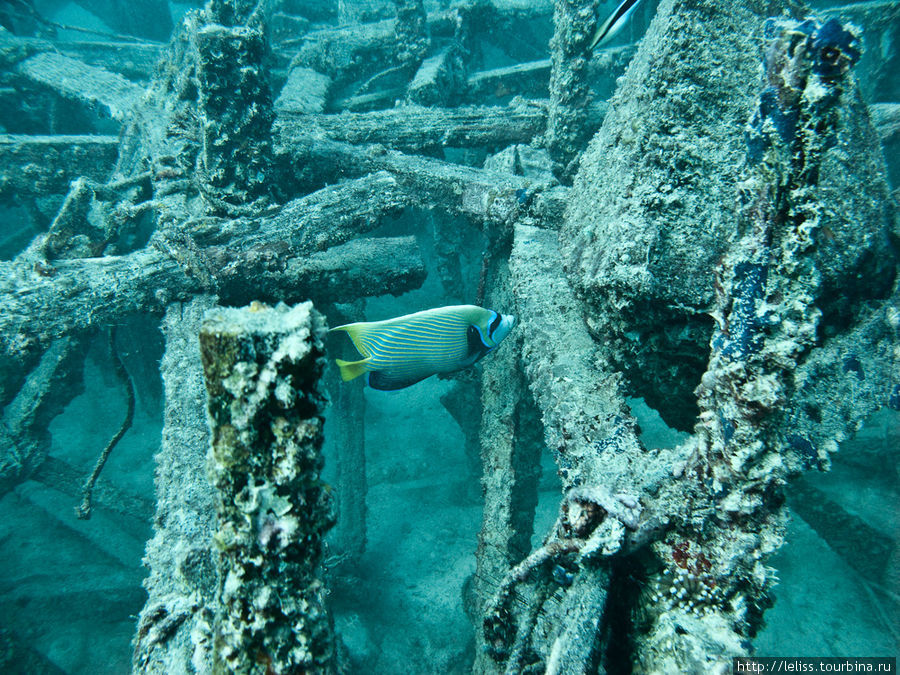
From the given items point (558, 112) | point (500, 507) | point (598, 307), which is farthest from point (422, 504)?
point (558, 112)

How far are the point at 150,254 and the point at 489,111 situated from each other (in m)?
4.71

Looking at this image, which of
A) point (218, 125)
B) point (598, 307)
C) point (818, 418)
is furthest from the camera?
point (218, 125)

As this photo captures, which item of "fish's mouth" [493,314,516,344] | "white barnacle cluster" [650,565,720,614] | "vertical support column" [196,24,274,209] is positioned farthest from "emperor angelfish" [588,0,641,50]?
"white barnacle cluster" [650,565,720,614]

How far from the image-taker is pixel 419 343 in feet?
7.11

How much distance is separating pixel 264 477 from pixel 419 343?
1297 mm

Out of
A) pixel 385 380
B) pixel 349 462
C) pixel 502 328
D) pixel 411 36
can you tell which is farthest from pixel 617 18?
pixel 411 36

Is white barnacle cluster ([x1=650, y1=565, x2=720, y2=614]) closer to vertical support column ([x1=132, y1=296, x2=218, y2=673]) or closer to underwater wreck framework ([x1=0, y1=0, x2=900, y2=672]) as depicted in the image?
underwater wreck framework ([x1=0, y1=0, x2=900, y2=672])

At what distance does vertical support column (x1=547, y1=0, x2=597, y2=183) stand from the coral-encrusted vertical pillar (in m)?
4.69

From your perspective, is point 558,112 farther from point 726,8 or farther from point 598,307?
point 598,307

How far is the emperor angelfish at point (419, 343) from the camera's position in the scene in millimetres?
2053

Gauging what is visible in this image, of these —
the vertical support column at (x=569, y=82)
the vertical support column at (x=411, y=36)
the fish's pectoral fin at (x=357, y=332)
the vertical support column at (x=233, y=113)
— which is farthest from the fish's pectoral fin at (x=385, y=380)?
the vertical support column at (x=411, y=36)

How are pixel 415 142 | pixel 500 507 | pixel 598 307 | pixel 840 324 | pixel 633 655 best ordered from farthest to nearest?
pixel 415 142
pixel 500 507
pixel 598 307
pixel 840 324
pixel 633 655

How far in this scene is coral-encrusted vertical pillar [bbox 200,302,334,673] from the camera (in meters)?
0.91

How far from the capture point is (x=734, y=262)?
4.18ft
